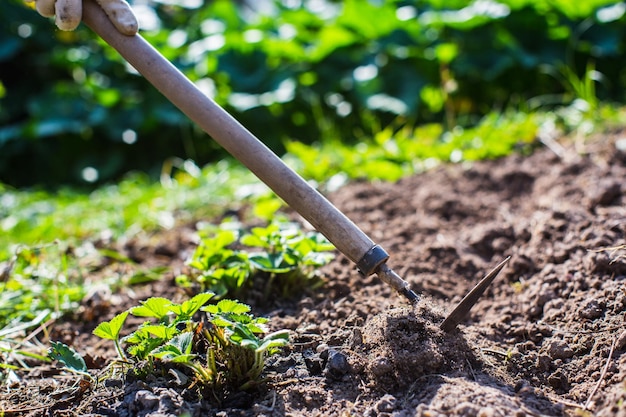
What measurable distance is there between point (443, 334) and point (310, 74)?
4.26 m

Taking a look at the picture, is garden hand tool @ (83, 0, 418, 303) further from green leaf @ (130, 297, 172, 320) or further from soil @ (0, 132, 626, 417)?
green leaf @ (130, 297, 172, 320)

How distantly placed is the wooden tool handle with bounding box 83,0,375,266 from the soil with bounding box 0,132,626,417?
0.27m

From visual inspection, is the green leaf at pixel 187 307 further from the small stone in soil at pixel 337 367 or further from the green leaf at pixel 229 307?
the small stone in soil at pixel 337 367

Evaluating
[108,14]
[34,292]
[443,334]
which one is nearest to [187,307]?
[443,334]

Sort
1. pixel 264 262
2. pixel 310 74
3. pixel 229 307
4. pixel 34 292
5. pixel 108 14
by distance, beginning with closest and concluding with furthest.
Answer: pixel 229 307 → pixel 108 14 → pixel 264 262 → pixel 34 292 → pixel 310 74

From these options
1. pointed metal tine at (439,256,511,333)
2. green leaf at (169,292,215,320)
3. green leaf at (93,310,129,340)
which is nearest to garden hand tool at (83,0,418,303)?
A: pointed metal tine at (439,256,511,333)

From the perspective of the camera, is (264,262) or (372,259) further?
(264,262)

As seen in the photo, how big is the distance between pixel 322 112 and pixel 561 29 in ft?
6.94

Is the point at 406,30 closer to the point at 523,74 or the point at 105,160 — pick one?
the point at 523,74

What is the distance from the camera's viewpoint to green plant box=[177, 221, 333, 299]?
2.11 metres

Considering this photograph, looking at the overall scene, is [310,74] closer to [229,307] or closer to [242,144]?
[242,144]

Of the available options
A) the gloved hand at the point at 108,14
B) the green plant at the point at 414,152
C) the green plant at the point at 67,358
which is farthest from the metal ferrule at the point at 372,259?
the green plant at the point at 414,152

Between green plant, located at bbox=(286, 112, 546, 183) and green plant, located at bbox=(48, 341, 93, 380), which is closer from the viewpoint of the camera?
green plant, located at bbox=(48, 341, 93, 380)

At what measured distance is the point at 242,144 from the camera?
178 centimetres
